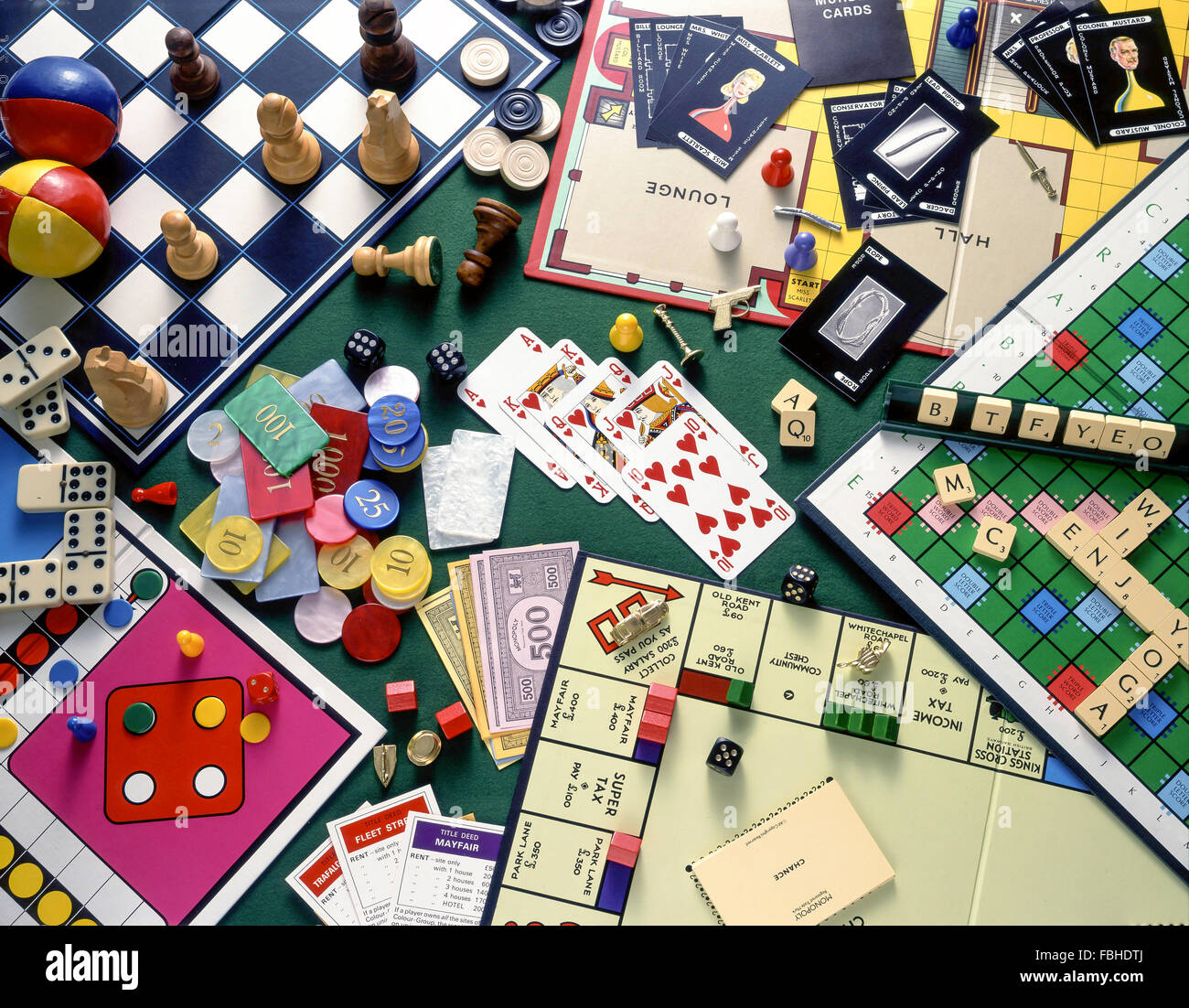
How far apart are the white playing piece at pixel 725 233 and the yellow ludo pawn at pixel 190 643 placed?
2392 millimetres

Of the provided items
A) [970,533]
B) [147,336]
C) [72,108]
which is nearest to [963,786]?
[970,533]

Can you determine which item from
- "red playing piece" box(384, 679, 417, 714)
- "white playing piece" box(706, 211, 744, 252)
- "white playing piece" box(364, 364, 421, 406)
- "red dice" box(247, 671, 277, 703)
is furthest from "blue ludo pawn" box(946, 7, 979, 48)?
"red dice" box(247, 671, 277, 703)

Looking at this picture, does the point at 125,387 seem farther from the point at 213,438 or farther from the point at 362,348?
the point at 362,348

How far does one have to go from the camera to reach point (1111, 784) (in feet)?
11.1

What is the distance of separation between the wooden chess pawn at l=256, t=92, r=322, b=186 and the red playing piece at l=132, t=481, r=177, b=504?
4.09ft

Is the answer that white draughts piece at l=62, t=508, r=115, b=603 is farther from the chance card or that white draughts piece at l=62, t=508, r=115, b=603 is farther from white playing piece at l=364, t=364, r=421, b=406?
the chance card

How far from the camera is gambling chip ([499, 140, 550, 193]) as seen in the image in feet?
12.4

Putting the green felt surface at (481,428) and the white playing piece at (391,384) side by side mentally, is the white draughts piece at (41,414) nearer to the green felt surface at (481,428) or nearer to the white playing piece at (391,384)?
the green felt surface at (481,428)

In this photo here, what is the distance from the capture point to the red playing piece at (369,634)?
11.6ft

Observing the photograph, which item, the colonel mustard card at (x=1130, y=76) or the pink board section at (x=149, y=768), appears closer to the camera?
the pink board section at (x=149, y=768)

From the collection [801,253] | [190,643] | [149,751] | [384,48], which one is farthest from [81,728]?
[801,253]

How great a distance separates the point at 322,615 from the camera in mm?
3572

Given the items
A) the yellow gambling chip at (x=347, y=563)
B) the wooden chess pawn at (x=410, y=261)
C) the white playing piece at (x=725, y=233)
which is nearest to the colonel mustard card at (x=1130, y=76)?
the white playing piece at (x=725, y=233)

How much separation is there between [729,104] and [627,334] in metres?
1.05
